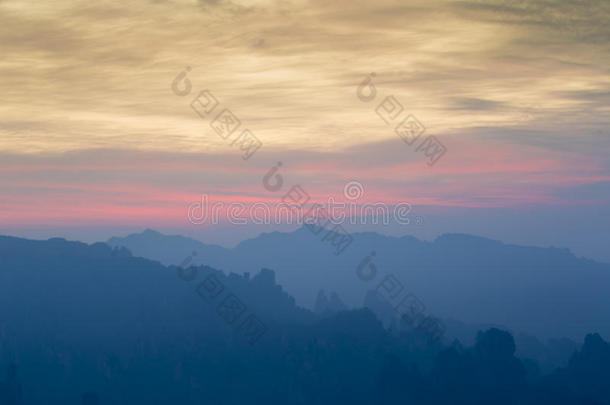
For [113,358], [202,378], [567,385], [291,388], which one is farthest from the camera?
[113,358]

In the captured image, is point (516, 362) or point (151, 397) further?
point (151, 397)

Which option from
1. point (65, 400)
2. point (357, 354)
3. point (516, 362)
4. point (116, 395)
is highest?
point (516, 362)

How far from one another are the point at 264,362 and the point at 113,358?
52.3 metres

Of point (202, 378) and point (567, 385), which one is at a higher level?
point (567, 385)

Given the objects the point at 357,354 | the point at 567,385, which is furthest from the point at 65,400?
the point at 567,385

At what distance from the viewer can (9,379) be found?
5581 inches

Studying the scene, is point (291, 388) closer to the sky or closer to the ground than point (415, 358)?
closer to the ground

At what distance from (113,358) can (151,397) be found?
25.7m

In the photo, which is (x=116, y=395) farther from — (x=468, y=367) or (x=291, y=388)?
(x=468, y=367)

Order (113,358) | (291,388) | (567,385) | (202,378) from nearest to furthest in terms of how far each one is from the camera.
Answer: (567,385) → (291,388) → (202,378) → (113,358)

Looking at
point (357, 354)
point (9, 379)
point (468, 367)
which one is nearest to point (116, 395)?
point (9, 379)

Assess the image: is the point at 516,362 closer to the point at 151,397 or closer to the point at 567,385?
the point at 567,385

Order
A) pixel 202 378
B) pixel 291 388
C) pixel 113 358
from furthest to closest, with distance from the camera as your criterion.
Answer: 1. pixel 113 358
2. pixel 202 378
3. pixel 291 388

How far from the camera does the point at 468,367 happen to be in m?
145
